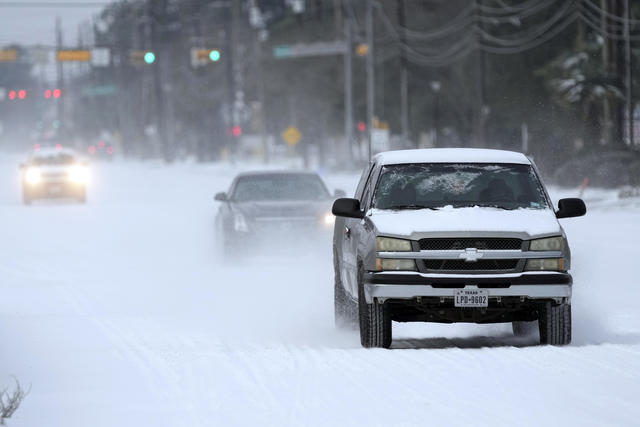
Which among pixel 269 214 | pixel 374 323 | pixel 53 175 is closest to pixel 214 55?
pixel 53 175

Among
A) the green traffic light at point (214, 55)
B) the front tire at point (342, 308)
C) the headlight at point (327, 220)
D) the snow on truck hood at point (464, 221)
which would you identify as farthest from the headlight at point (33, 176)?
the snow on truck hood at point (464, 221)

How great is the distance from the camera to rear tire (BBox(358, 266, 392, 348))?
39.9ft

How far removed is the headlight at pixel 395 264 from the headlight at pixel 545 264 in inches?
36.6

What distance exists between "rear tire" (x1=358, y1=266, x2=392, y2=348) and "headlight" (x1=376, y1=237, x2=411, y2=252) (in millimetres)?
383

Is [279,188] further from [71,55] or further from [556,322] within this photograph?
[71,55]

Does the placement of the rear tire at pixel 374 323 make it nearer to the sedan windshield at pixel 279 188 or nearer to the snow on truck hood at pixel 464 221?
the snow on truck hood at pixel 464 221

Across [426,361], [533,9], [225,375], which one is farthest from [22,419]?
[533,9]

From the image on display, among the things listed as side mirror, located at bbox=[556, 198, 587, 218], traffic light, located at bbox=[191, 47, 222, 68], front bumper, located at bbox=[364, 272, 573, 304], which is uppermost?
traffic light, located at bbox=[191, 47, 222, 68]

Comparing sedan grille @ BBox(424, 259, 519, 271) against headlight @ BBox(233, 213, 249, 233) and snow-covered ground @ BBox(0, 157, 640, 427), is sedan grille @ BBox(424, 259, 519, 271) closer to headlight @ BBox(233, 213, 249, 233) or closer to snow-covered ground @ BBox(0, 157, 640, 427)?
snow-covered ground @ BBox(0, 157, 640, 427)

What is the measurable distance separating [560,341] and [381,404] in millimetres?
3202

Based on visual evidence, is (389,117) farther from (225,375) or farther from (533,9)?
(225,375)

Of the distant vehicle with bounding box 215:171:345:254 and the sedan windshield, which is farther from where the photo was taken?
the sedan windshield

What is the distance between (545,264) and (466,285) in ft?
2.25

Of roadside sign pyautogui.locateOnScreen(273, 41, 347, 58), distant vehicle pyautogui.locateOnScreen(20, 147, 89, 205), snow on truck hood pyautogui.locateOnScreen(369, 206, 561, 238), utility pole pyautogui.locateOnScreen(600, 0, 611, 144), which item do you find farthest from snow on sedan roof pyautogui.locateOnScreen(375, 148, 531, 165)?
roadside sign pyautogui.locateOnScreen(273, 41, 347, 58)
